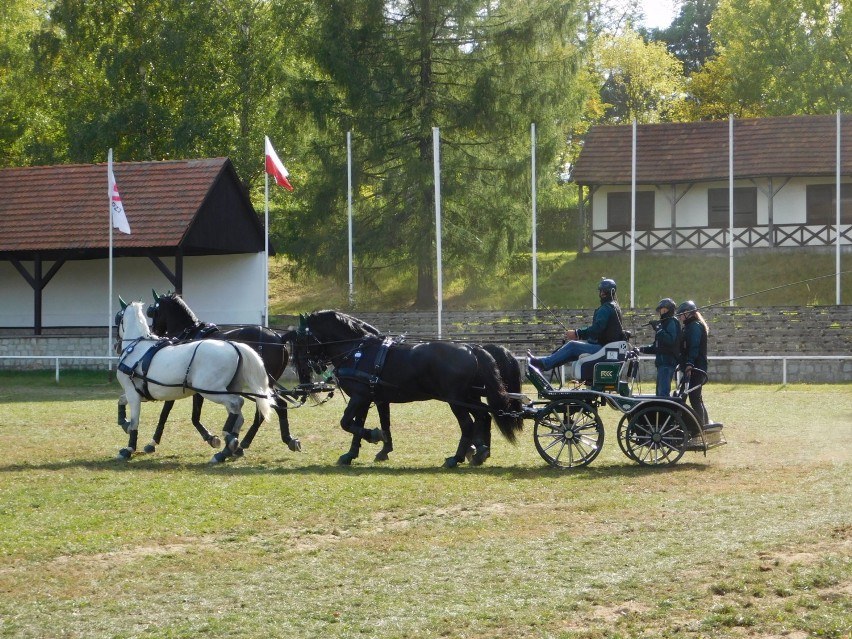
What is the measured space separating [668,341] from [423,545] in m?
5.27

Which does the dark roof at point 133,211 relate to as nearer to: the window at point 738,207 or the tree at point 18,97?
the tree at point 18,97

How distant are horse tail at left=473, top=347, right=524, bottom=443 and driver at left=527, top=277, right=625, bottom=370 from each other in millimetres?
440

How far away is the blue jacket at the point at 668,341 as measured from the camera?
13203mm

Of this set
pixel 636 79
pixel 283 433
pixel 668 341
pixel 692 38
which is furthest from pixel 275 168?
pixel 692 38

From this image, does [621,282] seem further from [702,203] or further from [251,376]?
[251,376]

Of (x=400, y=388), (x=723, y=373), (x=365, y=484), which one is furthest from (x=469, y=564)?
(x=723, y=373)

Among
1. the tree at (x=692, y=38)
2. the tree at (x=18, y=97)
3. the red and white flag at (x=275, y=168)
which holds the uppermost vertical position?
the tree at (x=692, y=38)

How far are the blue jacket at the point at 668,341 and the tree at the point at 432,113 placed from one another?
22781mm

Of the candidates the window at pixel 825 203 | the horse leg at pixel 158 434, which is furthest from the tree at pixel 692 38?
the horse leg at pixel 158 434

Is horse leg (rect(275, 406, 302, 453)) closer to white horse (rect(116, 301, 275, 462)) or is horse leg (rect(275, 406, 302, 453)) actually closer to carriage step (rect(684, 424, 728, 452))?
white horse (rect(116, 301, 275, 462))

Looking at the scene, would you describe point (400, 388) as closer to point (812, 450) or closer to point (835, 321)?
point (812, 450)

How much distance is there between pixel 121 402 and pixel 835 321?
22080 mm

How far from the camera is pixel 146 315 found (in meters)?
15.2

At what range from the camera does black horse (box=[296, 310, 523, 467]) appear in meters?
13.1
